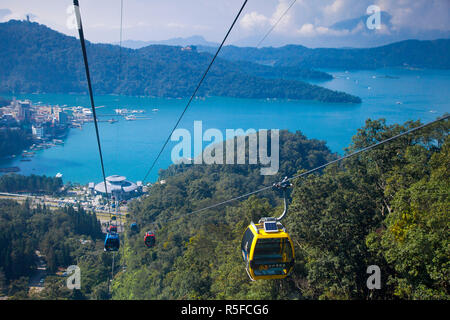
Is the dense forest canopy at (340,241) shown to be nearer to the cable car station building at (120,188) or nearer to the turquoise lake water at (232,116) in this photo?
the cable car station building at (120,188)

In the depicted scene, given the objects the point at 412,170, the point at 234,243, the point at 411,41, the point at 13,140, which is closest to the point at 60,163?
the point at 13,140

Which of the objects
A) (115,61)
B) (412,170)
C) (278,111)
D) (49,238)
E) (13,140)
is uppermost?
(115,61)

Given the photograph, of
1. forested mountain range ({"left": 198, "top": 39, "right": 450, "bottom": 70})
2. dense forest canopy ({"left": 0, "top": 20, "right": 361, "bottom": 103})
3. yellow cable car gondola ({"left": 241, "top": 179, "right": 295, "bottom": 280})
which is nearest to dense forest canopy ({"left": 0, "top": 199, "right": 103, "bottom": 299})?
yellow cable car gondola ({"left": 241, "top": 179, "right": 295, "bottom": 280})

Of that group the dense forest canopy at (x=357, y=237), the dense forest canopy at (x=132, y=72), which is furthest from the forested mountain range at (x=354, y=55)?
the dense forest canopy at (x=357, y=237)

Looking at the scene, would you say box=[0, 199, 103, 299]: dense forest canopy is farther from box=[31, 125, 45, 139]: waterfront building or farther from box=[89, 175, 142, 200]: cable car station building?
box=[31, 125, 45, 139]: waterfront building
